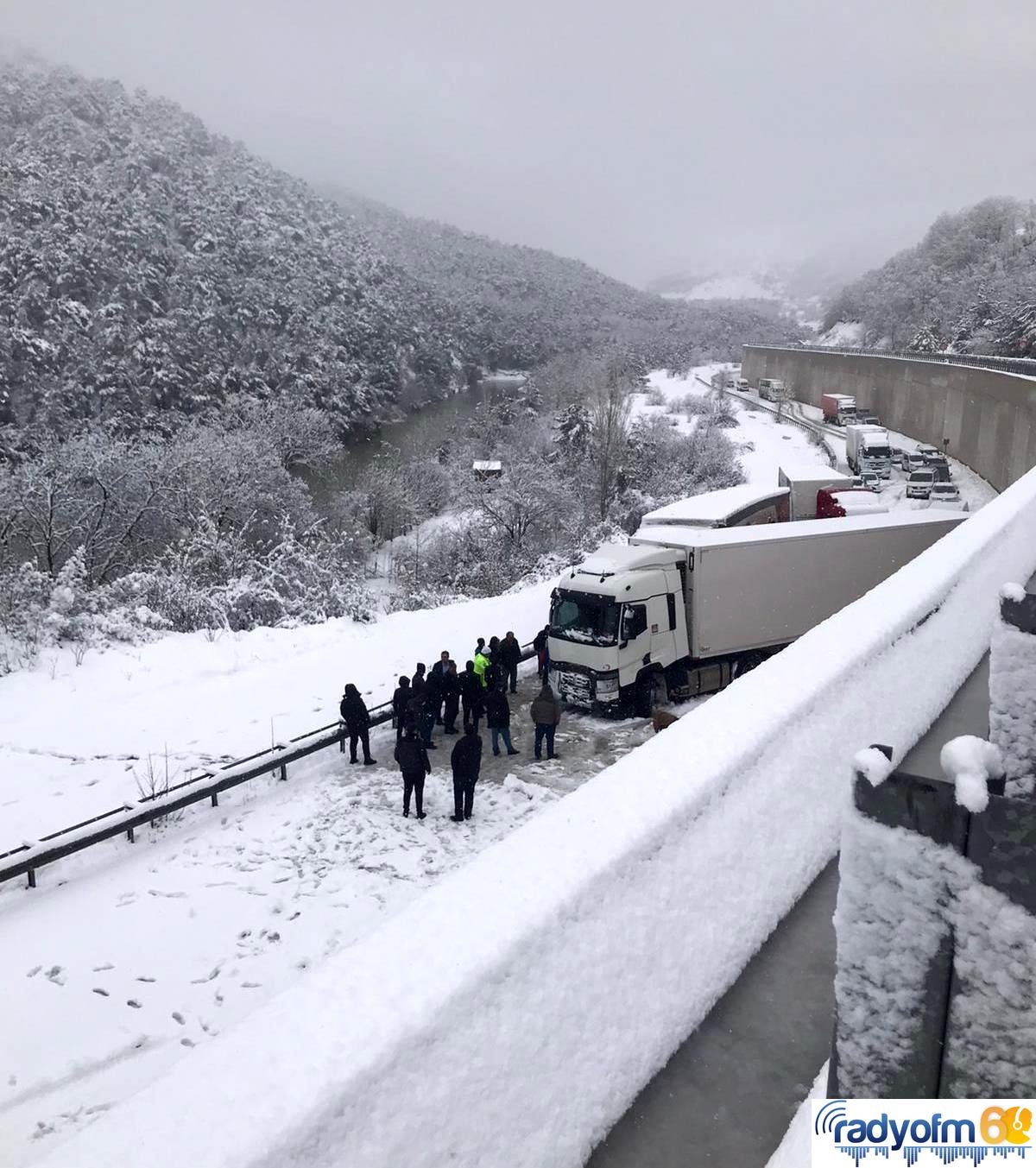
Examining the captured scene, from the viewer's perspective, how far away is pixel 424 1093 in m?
2.41

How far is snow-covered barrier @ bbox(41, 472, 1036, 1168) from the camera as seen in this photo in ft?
7.22

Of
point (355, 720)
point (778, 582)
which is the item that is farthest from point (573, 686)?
point (778, 582)

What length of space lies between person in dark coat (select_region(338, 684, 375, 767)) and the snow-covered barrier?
805 cm

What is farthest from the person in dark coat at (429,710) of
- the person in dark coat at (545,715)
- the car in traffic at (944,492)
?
the car in traffic at (944,492)

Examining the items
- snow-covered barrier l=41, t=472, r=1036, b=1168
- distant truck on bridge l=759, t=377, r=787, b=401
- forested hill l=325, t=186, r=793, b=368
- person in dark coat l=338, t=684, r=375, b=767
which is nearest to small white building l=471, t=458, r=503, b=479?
person in dark coat l=338, t=684, r=375, b=767

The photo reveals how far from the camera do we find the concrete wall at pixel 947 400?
31953mm

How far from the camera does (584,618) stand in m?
14.1

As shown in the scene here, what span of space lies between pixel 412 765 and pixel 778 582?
8.43 m

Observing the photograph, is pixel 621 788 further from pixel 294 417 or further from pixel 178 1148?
pixel 294 417

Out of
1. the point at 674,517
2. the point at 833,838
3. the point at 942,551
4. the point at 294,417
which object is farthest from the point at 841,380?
the point at 833,838

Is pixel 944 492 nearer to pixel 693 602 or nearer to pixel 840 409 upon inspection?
pixel 693 602

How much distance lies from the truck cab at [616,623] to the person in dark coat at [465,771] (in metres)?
3.85

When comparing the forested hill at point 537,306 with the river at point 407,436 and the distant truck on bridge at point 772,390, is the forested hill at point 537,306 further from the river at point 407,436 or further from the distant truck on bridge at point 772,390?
the distant truck on bridge at point 772,390

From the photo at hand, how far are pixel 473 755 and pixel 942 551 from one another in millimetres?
5798
